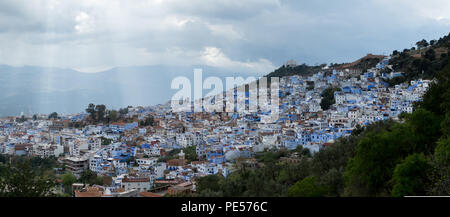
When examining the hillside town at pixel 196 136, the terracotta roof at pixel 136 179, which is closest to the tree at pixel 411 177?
the hillside town at pixel 196 136

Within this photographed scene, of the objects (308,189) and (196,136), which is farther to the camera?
(196,136)

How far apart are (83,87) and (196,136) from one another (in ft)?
61.3

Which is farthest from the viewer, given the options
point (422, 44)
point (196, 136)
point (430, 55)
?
point (422, 44)

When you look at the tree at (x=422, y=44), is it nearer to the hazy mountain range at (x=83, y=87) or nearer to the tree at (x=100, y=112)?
the hazy mountain range at (x=83, y=87)

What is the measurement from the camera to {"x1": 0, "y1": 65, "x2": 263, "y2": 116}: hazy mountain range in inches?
1118

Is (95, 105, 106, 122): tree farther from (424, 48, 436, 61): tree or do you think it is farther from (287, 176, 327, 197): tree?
(287, 176, 327, 197): tree

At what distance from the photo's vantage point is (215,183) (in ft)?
30.8

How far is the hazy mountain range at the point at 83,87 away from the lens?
2841cm

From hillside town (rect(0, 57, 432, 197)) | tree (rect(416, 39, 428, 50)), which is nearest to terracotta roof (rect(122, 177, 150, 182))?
hillside town (rect(0, 57, 432, 197))

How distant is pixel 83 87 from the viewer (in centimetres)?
3484

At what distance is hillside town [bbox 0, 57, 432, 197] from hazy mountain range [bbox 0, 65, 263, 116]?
1.96 metres

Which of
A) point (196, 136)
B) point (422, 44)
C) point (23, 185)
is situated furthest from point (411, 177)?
point (422, 44)

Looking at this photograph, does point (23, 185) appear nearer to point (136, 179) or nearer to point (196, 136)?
point (136, 179)

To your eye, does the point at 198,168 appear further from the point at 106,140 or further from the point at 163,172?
the point at 106,140
